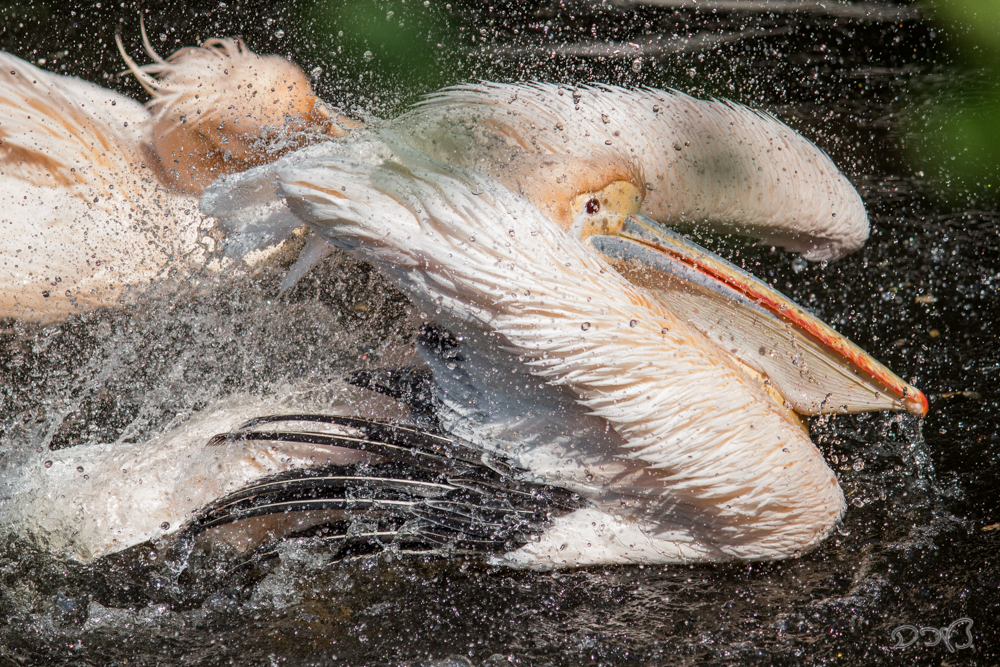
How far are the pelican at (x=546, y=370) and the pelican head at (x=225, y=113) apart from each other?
41 centimetres

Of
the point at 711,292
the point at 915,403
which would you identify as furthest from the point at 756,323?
the point at 915,403

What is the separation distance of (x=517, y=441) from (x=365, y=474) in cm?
32

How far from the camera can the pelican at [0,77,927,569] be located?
1.32 m

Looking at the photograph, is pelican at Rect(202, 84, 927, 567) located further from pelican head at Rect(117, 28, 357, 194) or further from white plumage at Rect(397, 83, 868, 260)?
pelican head at Rect(117, 28, 357, 194)

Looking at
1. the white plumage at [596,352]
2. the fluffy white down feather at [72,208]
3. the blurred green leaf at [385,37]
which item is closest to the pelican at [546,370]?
the white plumage at [596,352]

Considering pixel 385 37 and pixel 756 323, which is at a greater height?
pixel 385 37

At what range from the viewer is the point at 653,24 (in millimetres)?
3305

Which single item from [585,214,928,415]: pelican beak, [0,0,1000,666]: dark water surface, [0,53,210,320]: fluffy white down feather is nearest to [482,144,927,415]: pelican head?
[585,214,928,415]: pelican beak

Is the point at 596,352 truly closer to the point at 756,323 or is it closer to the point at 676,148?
the point at 756,323

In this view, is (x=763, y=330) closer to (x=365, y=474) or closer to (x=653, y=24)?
(x=365, y=474)

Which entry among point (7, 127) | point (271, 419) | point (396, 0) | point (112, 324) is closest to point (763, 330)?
point (271, 419)

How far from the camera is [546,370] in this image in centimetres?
137

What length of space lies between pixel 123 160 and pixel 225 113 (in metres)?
0.26

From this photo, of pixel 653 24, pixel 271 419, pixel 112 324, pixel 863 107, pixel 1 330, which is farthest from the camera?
pixel 653 24
